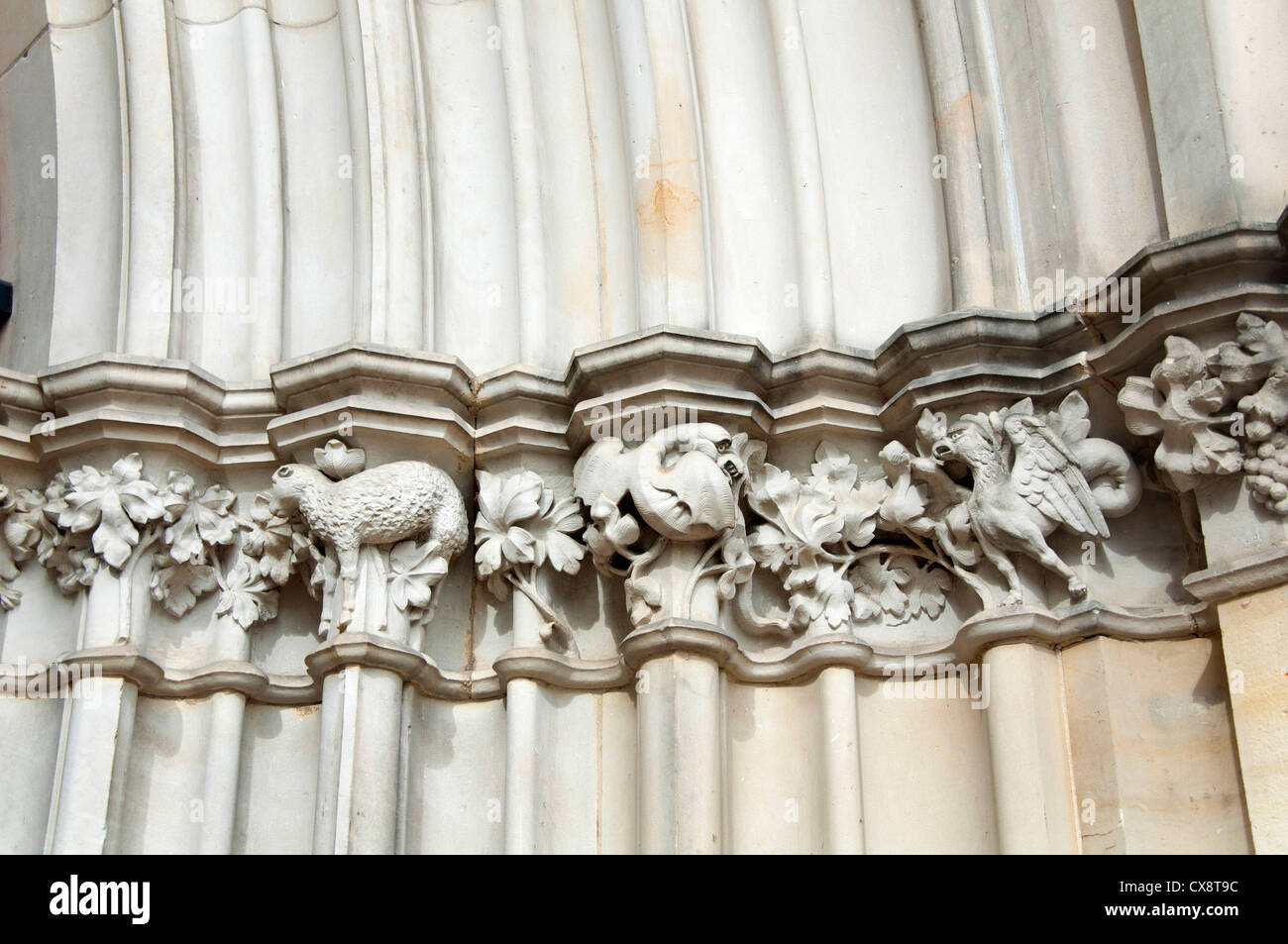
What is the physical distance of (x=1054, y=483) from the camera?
3639 mm

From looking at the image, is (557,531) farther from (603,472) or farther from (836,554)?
(836,554)

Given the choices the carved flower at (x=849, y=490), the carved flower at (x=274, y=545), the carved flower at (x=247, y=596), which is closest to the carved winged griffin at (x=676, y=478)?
the carved flower at (x=849, y=490)

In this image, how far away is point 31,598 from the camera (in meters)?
4.05

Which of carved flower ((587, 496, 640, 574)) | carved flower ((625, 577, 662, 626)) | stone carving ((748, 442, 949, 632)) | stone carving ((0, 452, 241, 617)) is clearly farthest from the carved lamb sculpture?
stone carving ((748, 442, 949, 632))

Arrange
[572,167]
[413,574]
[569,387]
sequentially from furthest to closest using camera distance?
[572,167]
[569,387]
[413,574]

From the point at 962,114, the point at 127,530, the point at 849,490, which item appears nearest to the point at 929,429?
the point at 849,490

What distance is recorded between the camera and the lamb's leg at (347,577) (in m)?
3.79

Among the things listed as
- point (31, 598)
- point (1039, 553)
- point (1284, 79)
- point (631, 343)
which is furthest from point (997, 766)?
point (31, 598)

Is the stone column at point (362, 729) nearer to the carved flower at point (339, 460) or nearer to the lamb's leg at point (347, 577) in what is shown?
the lamb's leg at point (347, 577)

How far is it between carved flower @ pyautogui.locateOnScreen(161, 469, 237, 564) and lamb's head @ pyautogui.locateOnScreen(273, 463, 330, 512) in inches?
7.4

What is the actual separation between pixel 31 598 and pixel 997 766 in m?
2.25

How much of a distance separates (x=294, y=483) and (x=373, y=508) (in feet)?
0.71

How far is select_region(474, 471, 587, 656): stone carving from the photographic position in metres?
3.86
